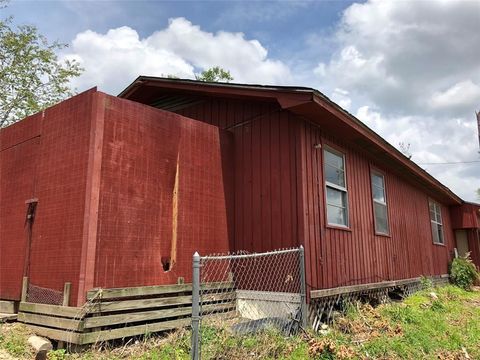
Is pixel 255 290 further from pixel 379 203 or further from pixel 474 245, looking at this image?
pixel 474 245

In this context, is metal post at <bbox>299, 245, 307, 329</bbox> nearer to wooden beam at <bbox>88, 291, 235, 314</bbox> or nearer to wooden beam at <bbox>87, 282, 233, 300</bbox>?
wooden beam at <bbox>88, 291, 235, 314</bbox>

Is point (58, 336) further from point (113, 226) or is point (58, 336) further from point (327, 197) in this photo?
point (327, 197)

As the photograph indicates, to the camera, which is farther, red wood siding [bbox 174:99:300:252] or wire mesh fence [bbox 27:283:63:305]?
red wood siding [bbox 174:99:300:252]

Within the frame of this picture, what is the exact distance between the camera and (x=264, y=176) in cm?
729

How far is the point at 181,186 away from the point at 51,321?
2.66m

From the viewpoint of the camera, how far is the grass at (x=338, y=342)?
4.58m

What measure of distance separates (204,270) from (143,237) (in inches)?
54.1

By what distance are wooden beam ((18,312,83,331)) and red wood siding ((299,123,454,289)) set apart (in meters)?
3.53

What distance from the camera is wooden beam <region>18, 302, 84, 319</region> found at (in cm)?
476

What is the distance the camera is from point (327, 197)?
7609 millimetres

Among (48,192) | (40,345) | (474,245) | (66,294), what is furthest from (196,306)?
(474,245)

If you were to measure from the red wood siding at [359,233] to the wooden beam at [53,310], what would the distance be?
351 cm

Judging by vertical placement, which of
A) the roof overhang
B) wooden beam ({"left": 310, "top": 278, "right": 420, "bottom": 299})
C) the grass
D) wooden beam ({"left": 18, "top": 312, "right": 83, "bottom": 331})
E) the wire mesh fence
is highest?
the roof overhang

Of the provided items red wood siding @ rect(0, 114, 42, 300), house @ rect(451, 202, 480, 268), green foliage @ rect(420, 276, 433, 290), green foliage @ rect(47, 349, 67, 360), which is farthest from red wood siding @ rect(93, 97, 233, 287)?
house @ rect(451, 202, 480, 268)
